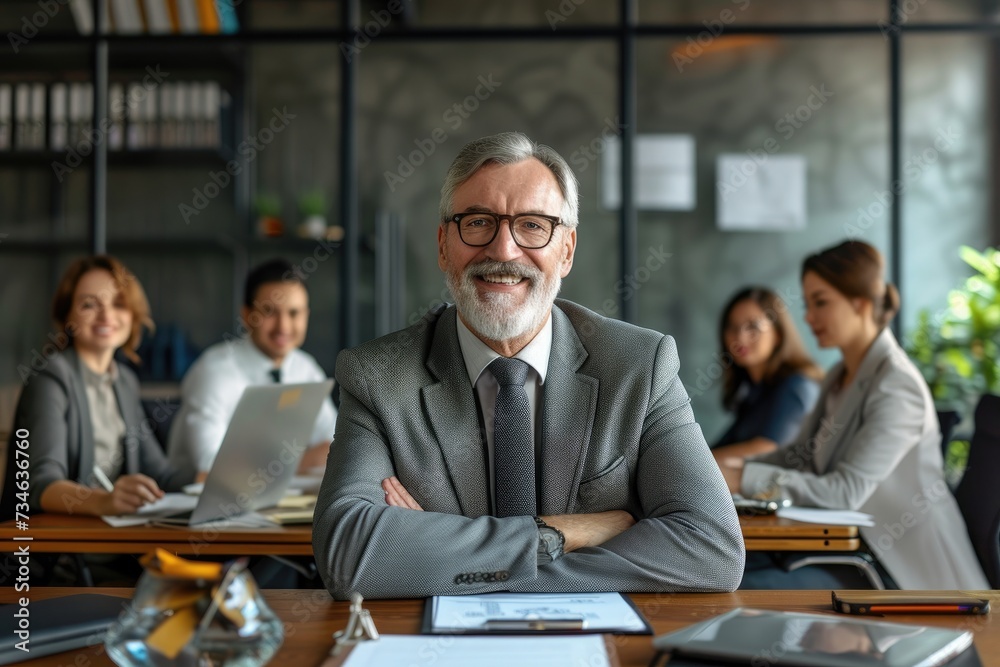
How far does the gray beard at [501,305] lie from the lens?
1815 millimetres

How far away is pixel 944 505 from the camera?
8.60ft

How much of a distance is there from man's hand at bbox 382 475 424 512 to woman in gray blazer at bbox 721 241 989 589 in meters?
1.23

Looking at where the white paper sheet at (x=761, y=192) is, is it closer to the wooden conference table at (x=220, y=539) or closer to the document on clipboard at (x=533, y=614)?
the wooden conference table at (x=220, y=539)

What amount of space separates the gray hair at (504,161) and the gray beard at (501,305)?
A: 0.13 metres

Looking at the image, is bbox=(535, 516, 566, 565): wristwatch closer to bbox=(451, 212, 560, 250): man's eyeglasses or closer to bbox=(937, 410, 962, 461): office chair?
bbox=(451, 212, 560, 250): man's eyeglasses

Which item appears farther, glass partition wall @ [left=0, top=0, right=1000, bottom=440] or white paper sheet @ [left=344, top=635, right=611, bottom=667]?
glass partition wall @ [left=0, top=0, right=1000, bottom=440]

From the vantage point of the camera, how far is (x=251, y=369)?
371 cm

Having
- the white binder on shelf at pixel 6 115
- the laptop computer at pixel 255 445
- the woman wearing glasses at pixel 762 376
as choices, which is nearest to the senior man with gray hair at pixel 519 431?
the laptop computer at pixel 255 445

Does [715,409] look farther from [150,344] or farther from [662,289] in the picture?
[150,344]

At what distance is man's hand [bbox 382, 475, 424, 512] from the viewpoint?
5.47 ft

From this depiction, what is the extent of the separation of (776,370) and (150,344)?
3.32 meters

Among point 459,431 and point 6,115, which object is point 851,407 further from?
point 6,115

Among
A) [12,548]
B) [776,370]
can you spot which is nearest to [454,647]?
[12,548]

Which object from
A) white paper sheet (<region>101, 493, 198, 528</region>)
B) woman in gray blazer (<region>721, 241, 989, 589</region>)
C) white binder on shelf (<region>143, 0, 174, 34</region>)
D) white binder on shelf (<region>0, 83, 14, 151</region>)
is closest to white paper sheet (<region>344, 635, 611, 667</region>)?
white paper sheet (<region>101, 493, 198, 528</region>)
